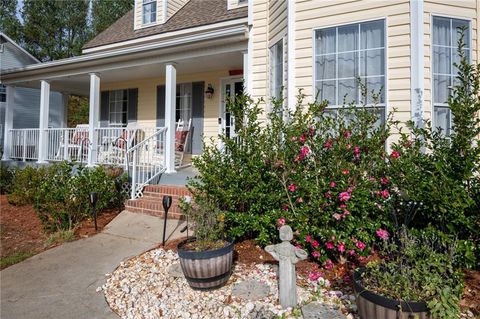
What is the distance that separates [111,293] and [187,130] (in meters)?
6.37

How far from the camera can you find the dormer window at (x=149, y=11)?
37.1ft

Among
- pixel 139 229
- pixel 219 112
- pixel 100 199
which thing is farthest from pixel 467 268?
pixel 219 112

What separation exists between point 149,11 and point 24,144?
19.3 feet

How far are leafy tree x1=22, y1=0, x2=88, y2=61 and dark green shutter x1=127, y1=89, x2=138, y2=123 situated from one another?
19872 mm

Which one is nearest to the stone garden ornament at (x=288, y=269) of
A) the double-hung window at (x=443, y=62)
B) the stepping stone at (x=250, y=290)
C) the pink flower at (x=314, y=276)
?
the stepping stone at (x=250, y=290)

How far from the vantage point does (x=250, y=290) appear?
3.39m

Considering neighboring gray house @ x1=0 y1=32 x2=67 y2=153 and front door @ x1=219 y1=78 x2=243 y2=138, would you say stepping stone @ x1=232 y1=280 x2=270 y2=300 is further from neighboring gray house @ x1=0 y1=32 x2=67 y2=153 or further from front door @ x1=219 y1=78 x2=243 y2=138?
neighboring gray house @ x1=0 y1=32 x2=67 y2=153

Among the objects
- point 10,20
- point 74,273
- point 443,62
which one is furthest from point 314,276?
point 10,20

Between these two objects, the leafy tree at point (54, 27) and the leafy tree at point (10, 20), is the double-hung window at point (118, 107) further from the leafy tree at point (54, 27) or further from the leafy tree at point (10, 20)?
the leafy tree at point (10, 20)

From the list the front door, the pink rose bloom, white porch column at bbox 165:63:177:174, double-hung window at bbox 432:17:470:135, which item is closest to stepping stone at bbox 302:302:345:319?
the pink rose bloom

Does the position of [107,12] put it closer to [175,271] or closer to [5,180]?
[5,180]

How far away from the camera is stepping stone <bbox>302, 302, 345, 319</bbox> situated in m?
2.88

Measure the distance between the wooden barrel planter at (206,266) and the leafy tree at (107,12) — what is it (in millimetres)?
29288

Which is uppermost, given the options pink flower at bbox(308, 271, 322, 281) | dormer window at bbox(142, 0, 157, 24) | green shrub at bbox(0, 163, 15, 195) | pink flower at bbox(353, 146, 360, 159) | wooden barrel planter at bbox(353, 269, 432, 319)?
dormer window at bbox(142, 0, 157, 24)
